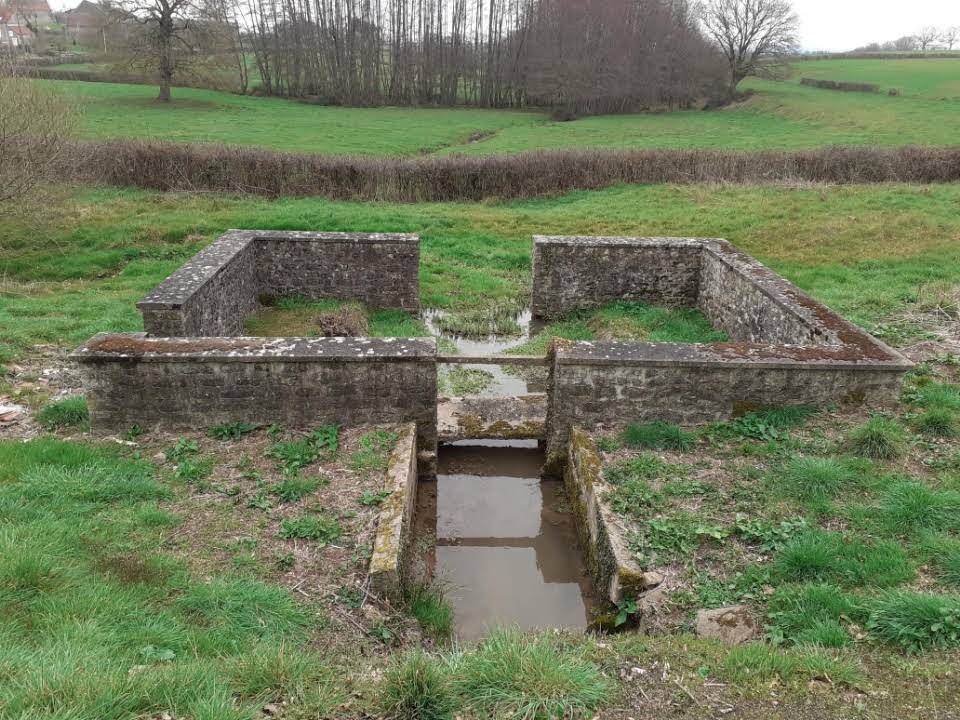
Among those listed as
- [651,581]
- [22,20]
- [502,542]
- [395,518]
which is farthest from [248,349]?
[22,20]

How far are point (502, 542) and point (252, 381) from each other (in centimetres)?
307

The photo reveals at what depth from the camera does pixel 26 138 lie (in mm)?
13547

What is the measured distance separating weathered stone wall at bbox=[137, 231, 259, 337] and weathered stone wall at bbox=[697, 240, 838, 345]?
26.0ft

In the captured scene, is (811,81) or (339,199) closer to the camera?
(339,199)

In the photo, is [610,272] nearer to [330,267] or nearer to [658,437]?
[330,267]

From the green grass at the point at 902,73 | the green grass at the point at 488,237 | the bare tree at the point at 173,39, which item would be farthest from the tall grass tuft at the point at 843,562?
the green grass at the point at 902,73

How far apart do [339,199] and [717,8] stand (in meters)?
44.0

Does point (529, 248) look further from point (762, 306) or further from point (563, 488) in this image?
point (563, 488)

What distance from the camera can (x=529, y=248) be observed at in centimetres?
1669

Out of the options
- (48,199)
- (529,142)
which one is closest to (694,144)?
(529,142)

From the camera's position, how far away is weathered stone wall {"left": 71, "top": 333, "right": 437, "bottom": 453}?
22.5 feet

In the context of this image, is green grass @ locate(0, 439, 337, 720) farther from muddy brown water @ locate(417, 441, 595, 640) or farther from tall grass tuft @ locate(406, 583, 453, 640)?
muddy brown water @ locate(417, 441, 595, 640)

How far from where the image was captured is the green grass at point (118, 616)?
310 cm

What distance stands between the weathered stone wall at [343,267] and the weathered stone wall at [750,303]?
17.8 ft
